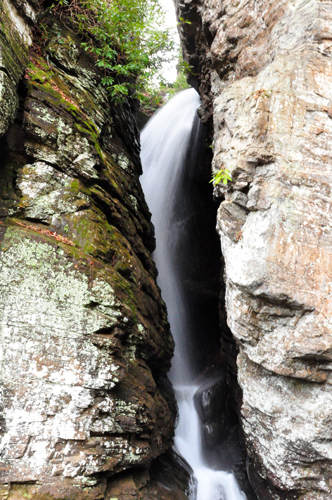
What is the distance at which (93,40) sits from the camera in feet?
24.7

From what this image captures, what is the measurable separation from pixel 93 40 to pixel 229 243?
21.8 ft

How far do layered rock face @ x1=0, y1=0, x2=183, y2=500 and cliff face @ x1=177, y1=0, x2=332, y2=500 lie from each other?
6.74 feet

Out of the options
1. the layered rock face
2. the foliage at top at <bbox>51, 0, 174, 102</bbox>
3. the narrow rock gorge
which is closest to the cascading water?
the narrow rock gorge

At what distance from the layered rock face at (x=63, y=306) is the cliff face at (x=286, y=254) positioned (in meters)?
2.05

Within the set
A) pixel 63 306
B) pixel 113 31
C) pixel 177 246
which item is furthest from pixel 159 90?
pixel 63 306

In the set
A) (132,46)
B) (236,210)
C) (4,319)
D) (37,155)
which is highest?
(132,46)

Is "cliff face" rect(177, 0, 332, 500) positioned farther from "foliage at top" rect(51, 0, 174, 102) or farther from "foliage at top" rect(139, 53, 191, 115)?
"foliage at top" rect(139, 53, 191, 115)

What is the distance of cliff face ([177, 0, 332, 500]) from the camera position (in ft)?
14.2

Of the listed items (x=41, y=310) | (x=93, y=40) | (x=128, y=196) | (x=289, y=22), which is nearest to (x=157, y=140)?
(x=93, y=40)

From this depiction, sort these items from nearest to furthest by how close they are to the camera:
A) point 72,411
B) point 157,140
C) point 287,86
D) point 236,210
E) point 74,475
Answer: point 74,475 < point 72,411 < point 287,86 < point 236,210 < point 157,140

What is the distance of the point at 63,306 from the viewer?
14.7 ft

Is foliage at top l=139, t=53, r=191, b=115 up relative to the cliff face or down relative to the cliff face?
up

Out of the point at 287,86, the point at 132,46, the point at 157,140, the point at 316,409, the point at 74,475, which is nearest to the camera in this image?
the point at 74,475

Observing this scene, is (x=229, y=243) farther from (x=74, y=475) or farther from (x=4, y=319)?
(x=74, y=475)
